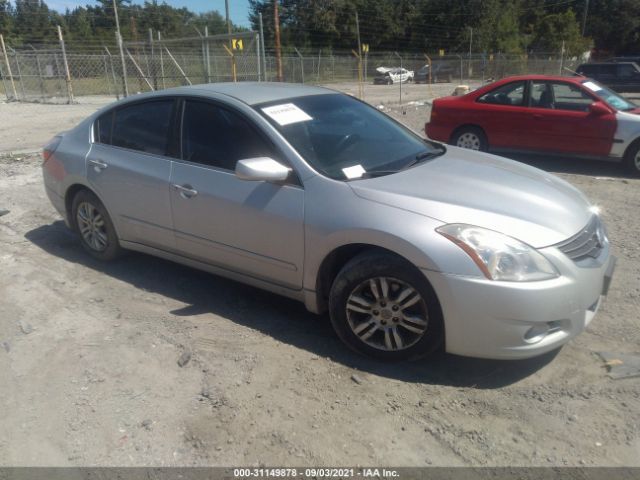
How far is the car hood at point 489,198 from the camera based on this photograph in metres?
3.01

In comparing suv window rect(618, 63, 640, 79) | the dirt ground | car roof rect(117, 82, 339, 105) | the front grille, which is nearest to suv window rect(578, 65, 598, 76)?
suv window rect(618, 63, 640, 79)

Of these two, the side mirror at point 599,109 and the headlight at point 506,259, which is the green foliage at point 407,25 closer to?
the side mirror at point 599,109

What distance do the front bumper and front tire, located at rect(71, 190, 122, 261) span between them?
118 inches

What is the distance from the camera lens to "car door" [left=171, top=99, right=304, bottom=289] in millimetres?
3504

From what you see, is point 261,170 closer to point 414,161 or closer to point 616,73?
point 414,161

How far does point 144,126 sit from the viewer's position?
4402 millimetres

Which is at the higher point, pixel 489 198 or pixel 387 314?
pixel 489 198

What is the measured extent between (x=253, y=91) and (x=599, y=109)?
623 centimetres

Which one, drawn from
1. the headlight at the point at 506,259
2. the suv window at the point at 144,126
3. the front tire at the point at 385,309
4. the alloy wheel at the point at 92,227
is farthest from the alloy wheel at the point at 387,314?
the alloy wheel at the point at 92,227

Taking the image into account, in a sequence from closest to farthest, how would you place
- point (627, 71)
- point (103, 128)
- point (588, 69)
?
point (103, 128) → point (627, 71) → point (588, 69)

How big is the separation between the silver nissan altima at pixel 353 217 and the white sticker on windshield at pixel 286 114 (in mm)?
12

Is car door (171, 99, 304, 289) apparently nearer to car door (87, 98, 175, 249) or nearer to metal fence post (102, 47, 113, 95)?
car door (87, 98, 175, 249)

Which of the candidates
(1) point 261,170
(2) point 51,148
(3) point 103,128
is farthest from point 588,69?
(1) point 261,170

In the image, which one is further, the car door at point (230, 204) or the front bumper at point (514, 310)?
the car door at point (230, 204)
